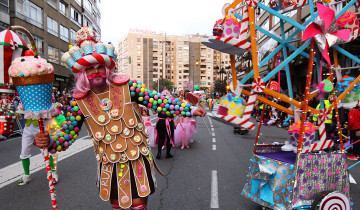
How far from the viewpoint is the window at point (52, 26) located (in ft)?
83.7

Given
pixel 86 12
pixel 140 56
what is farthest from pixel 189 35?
pixel 86 12

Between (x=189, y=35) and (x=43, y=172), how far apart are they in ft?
344

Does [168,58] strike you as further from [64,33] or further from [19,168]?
[19,168]

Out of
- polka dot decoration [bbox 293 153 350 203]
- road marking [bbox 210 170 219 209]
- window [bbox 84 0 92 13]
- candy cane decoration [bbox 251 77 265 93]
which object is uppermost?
window [bbox 84 0 92 13]

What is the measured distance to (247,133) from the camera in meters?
11.9

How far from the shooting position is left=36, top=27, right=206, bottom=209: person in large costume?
7.71ft

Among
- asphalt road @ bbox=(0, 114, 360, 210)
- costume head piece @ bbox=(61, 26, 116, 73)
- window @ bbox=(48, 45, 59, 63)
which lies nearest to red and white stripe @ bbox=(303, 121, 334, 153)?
asphalt road @ bbox=(0, 114, 360, 210)

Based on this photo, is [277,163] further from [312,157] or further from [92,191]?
[92,191]

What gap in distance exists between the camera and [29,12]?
21672 millimetres

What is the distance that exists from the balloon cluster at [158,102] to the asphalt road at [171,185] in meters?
1.92

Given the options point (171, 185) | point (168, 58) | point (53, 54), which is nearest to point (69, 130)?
point (171, 185)

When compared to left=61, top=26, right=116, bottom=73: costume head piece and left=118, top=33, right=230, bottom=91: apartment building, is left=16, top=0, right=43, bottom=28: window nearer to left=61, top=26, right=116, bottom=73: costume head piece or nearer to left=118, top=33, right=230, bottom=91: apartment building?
left=61, top=26, right=116, bottom=73: costume head piece

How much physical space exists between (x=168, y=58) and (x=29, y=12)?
80684 mm

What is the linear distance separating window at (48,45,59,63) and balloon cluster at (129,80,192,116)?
26659mm
